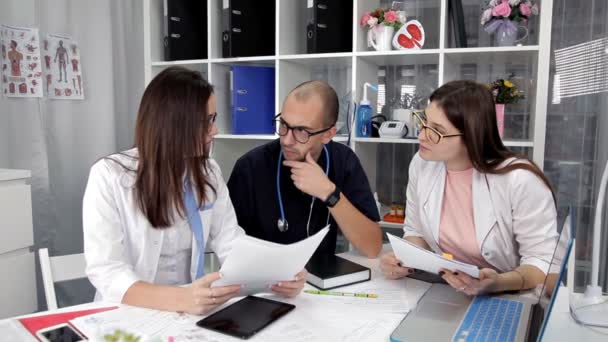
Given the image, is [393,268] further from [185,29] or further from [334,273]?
[185,29]

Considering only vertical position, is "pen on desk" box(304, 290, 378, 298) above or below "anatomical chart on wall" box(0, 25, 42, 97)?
below

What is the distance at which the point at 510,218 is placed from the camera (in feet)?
4.96

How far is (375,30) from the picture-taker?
2322mm

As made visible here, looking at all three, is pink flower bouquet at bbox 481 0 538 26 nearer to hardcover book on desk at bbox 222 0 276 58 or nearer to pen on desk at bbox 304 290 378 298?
hardcover book on desk at bbox 222 0 276 58

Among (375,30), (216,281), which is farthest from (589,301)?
(375,30)

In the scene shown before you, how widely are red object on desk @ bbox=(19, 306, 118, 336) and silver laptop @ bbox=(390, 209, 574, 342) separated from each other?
69 centimetres

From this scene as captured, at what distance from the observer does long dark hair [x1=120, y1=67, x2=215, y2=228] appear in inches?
53.4

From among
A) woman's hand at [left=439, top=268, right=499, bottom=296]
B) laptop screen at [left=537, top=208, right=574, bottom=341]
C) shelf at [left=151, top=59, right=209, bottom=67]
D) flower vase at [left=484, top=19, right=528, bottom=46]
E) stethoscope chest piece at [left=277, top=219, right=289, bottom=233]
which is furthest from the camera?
shelf at [left=151, top=59, right=209, bottom=67]

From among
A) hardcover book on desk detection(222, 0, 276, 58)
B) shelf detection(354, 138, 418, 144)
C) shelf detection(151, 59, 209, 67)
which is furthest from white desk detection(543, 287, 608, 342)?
shelf detection(151, 59, 209, 67)

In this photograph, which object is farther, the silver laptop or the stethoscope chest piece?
the stethoscope chest piece

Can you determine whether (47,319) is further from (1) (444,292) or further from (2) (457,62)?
(2) (457,62)

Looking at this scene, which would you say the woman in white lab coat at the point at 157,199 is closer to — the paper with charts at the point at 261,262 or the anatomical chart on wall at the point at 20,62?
the paper with charts at the point at 261,262

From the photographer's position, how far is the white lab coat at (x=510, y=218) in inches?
57.2

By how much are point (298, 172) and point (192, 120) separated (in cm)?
51
